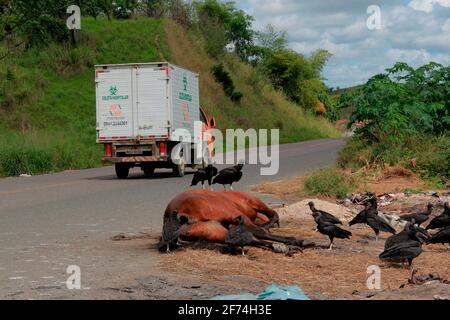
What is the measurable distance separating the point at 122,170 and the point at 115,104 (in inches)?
80.4

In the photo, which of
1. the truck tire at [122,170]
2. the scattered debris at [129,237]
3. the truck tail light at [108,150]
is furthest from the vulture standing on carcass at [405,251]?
the truck tire at [122,170]

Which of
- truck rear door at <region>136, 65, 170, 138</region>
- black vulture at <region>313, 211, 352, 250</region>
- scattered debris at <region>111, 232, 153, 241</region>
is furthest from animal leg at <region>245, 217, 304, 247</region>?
truck rear door at <region>136, 65, 170, 138</region>

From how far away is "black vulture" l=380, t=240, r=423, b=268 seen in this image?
7.59m

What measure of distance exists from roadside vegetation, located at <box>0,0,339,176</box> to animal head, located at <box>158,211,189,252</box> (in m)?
14.1

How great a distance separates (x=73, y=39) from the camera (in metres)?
49.6

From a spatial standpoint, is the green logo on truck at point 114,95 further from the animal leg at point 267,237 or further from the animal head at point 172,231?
the animal leg at point 267,237

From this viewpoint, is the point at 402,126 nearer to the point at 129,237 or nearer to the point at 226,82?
the point at 129,237

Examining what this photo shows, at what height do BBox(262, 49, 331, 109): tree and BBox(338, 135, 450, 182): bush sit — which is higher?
BBox(262, 49, 331, 109): tree

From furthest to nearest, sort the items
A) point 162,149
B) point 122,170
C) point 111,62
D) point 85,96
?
point 111,62 → point 85,96 → point 122,170 → point 162,149

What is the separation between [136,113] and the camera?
23.1 metres

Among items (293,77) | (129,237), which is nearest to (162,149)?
(129,237)

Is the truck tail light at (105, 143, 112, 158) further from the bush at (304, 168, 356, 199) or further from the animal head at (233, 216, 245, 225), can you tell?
the animal head at (233, 216, 245, 225)

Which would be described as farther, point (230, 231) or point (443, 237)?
point (443, 237)
